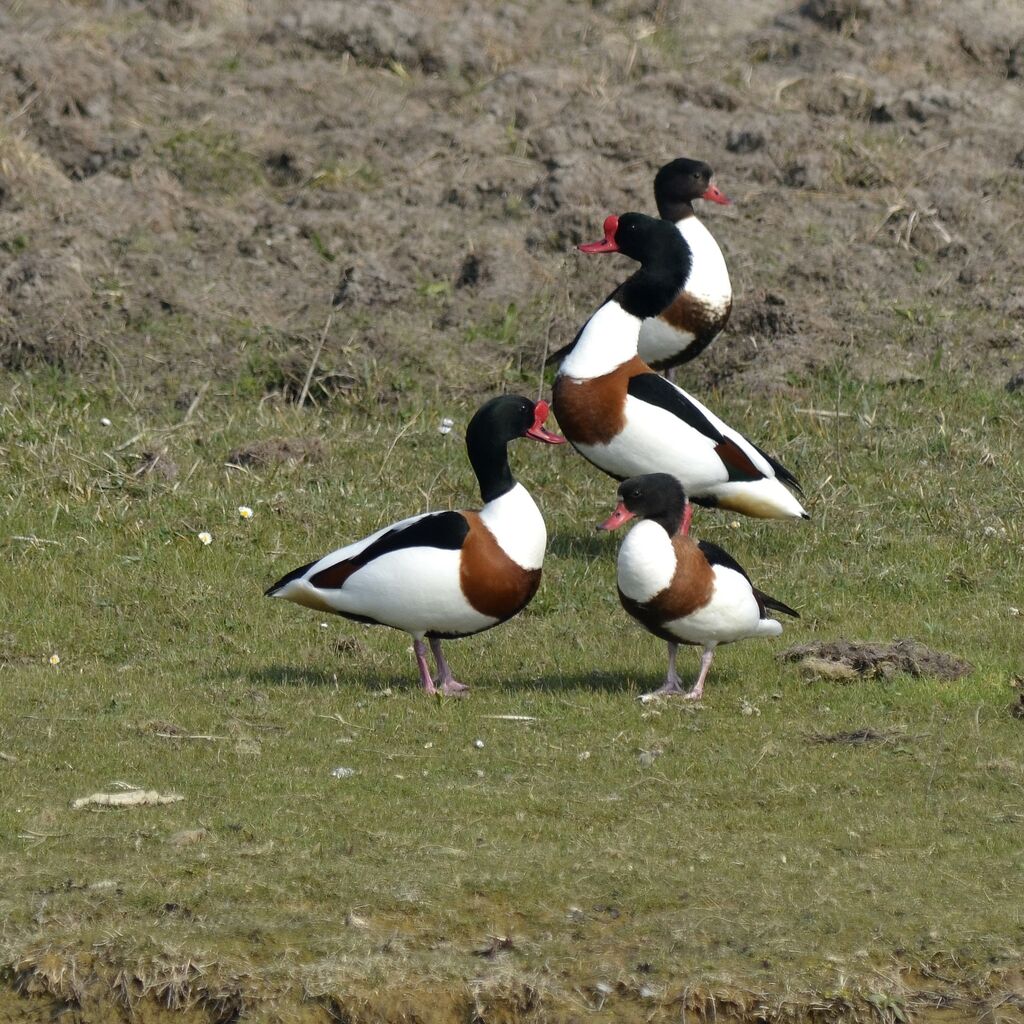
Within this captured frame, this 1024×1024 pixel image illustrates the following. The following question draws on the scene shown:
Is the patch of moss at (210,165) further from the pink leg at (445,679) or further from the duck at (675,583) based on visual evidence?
the duck at (675,583)

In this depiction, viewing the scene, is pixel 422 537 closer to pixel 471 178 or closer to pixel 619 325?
pixel 619 325

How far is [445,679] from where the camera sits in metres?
7.94

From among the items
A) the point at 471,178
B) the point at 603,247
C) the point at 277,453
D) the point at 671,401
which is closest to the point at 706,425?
the point at 671,401

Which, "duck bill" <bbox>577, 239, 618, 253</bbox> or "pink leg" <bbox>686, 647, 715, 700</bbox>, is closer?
"pink leg" <bbox>686, 647, 715, 700</bbox>

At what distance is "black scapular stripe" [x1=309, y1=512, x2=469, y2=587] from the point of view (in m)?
7.54

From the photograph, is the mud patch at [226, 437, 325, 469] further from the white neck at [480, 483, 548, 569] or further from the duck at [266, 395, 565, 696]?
the white neck at [480, 483, 548, 569]

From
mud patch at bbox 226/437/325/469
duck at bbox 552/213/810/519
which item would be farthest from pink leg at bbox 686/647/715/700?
mud patch at bbox 226/437/325/469

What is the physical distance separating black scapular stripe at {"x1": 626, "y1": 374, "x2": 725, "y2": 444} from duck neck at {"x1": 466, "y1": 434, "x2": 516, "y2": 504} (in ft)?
6.20

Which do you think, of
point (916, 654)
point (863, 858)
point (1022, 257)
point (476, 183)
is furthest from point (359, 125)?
point (863, 858)

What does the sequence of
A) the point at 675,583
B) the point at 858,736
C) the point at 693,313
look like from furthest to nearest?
1. the point at 693,313
2. the point at 675,583
3. the point at 858,736

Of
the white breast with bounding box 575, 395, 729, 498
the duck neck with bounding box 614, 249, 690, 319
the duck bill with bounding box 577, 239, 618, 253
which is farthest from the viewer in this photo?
the duck bill with bounding box 577, 239, 618, 253

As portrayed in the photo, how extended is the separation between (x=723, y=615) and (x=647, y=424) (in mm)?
2205

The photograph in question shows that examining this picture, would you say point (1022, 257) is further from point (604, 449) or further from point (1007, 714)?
point (1007, 714)

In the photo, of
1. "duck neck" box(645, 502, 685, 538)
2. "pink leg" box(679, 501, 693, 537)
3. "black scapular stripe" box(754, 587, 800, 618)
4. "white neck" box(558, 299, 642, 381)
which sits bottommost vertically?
"black scapular stripe" box(754, 587, 800, 618)
